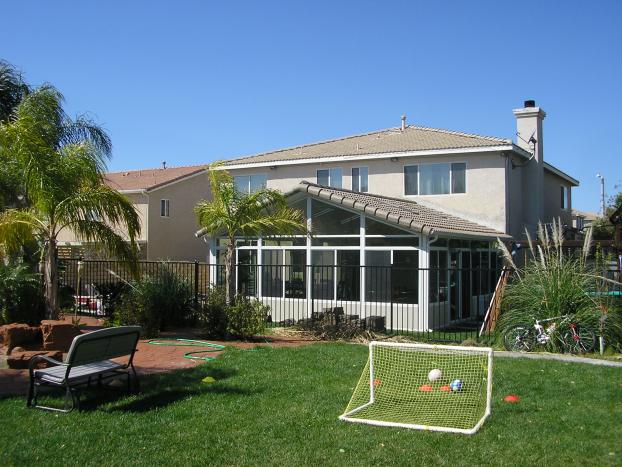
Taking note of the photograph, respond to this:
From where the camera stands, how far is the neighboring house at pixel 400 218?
639 inches

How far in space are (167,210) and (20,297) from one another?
18810 millimetres

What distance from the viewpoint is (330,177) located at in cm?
2352

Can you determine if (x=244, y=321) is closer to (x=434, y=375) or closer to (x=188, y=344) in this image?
(x=188, y=344)

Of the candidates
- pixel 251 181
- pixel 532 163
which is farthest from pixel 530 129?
pixel 251 181

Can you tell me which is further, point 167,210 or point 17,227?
point 167,210

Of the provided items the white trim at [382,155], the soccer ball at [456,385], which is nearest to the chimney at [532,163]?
the white trim at [382,155]

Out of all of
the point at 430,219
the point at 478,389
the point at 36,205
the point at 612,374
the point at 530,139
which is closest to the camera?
the point at 478,389

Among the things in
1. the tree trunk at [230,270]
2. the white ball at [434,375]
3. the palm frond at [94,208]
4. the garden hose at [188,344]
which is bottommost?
the garden hose at [188,344]

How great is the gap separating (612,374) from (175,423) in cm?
615

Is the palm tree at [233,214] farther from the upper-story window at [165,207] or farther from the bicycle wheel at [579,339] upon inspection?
the upper-story window at [165,207]

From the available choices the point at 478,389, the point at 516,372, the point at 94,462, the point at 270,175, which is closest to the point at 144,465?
the point at 94,462

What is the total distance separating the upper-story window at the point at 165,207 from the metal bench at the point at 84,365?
75.5 feet

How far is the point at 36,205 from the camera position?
11445mm

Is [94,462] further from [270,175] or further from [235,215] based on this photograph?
[270,175]
